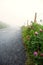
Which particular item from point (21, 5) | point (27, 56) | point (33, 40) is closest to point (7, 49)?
point (27, 56)

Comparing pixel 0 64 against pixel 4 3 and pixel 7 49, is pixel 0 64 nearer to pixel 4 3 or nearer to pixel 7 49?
pixel 7 49

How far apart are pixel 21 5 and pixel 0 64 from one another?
89.9ft

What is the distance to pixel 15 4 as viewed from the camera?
34.6 metres

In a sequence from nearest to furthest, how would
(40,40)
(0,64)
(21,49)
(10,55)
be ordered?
1. (40,40)
2. (0,64)
3. (10,55)
4. (21,49)

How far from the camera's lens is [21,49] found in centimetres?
757

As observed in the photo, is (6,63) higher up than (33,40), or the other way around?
(33,40)

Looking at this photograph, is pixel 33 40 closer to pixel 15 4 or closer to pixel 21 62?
pixel 21 62

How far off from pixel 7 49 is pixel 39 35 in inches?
65.7

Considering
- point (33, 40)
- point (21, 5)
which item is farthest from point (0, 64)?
point (21, 5)

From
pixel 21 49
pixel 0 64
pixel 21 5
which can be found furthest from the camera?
pixel 21 5

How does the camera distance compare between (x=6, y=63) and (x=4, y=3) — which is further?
(x=4, y=3)

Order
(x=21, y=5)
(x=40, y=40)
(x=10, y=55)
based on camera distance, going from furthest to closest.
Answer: (x=21, y=5), (x=10, y=55), (x=40, y=40)

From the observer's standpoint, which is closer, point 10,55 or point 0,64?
point 0,64

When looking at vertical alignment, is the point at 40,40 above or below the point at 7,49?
above
